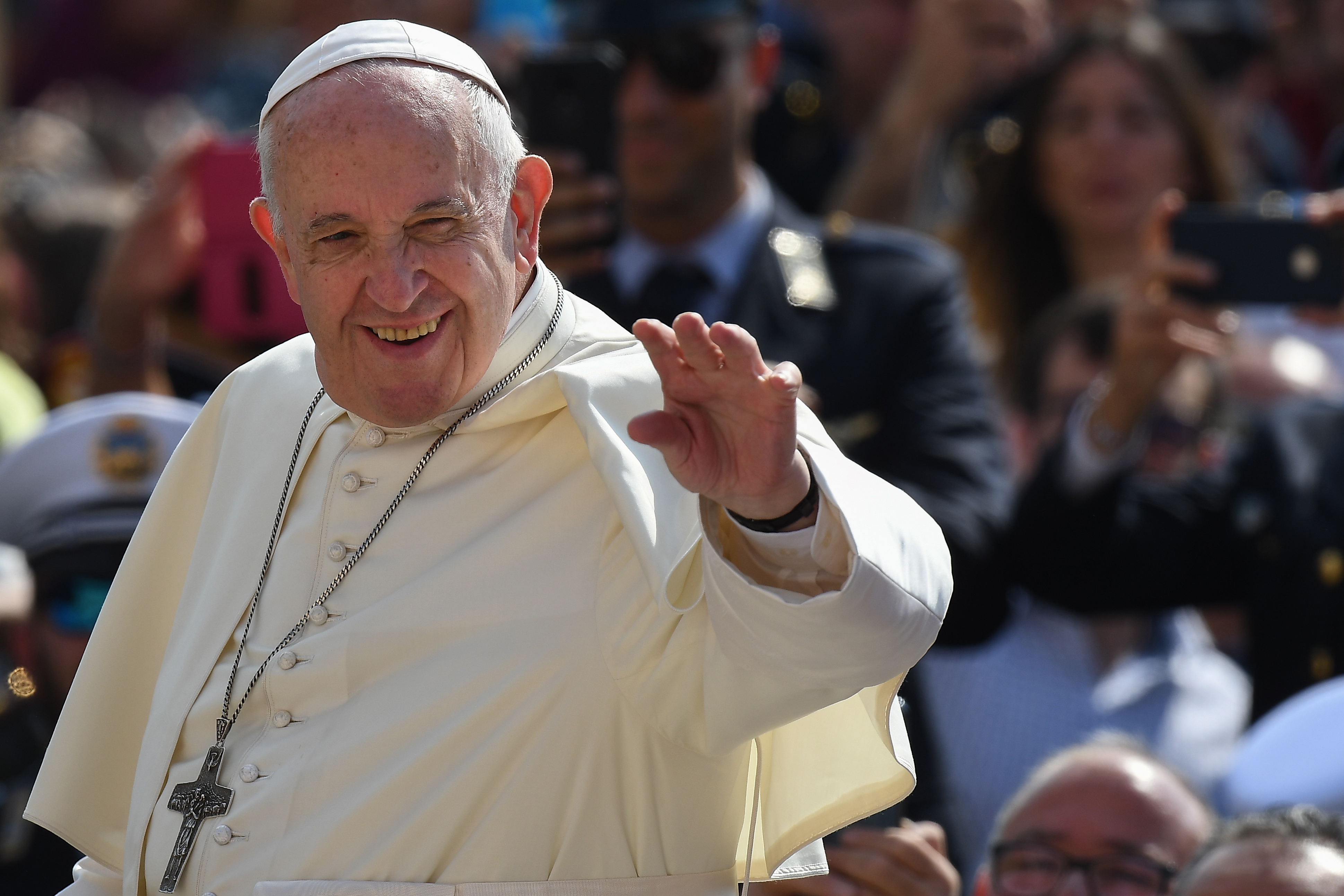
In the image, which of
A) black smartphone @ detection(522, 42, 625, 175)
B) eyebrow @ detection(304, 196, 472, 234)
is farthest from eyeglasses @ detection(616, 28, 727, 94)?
eyebrow @ detection(304, 196, 472, 234)

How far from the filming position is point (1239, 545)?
4.57m

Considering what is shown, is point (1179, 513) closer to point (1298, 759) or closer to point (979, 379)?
point (979, 379)

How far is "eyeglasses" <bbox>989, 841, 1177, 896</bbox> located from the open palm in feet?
5.44

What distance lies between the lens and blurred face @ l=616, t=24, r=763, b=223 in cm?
446

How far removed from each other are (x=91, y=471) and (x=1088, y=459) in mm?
2348

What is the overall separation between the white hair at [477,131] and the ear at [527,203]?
18mm

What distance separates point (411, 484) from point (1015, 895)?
1.55 metres

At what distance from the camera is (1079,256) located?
18.0ft

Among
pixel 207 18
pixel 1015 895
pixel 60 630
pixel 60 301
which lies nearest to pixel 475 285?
pixel 1015 895

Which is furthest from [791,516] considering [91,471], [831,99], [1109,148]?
[831,99]

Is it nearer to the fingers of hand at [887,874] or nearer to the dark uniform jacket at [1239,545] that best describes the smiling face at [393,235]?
the fingers of hand at [887,874]

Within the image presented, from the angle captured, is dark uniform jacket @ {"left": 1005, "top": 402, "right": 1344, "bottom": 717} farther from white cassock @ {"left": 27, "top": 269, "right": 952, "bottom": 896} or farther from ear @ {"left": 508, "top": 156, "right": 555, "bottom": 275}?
ear @ {"left": 508, "top": 156, "right": 555, "bottom": 275}

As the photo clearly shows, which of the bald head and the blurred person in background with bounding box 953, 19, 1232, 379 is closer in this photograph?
the bald head

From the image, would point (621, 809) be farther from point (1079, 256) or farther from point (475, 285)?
point (1079, 256)
